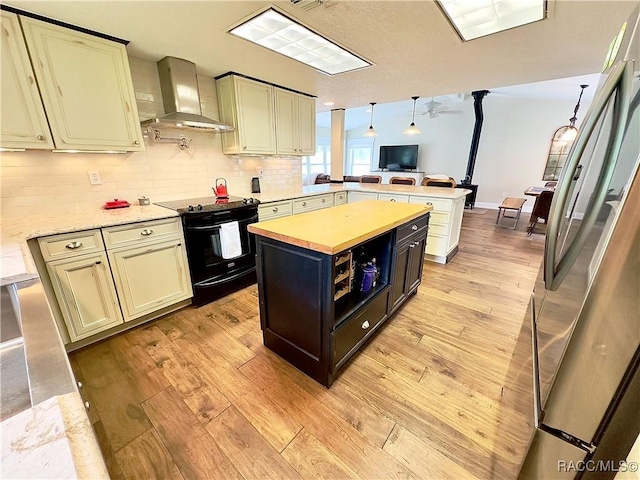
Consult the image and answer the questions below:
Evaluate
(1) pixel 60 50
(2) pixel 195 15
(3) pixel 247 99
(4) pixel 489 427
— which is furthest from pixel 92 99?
(4) pixel 489 427

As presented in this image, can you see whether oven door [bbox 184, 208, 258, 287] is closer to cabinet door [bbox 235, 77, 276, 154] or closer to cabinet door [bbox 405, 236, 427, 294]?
cabinet door [bbox 235, 77, 276, 154]

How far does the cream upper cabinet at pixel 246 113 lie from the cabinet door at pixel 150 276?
1453mm

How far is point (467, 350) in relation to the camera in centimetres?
188

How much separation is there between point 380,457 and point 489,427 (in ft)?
2.03

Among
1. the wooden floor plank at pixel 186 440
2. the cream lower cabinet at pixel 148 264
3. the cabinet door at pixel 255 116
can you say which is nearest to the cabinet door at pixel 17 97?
the cream lower cabinet at pixel 148 264

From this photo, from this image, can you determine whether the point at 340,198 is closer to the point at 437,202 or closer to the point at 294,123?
the point at 294,123

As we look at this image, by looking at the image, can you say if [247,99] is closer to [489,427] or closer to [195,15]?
[195,15]

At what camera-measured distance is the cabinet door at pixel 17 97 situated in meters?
1.60

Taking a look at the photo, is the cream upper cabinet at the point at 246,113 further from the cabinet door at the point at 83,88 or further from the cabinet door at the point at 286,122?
the cabinet door at the point at 83,88

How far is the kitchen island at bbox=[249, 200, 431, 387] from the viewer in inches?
55.6

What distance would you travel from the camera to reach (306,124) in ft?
12.4

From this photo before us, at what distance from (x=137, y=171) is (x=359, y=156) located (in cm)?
936

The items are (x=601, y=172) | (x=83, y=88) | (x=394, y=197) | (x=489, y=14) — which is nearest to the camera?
(x=601, y=172)

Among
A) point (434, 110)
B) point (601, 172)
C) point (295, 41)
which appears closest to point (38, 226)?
point (295, 41)
